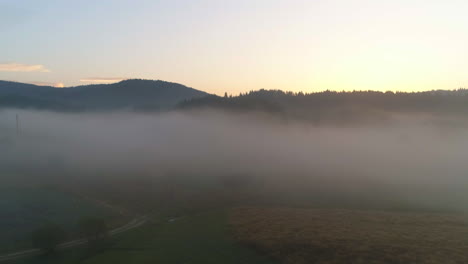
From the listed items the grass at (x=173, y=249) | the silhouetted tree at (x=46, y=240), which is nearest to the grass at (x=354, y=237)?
the grass at (x=173, y=249)

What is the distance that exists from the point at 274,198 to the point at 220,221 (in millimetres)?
39382

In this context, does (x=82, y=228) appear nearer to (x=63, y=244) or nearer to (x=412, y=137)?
(x=63, y=244)

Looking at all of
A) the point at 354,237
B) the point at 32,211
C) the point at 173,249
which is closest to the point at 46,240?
the point at 173,249

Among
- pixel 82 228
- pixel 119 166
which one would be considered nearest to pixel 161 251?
pixel 82 228

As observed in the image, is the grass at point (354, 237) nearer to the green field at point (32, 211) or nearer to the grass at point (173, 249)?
the grass at point (173, 249)

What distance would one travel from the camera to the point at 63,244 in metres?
64.0

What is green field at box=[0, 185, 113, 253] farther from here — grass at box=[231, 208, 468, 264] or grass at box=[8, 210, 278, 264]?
grass at box=[231, 208, 468, 264]

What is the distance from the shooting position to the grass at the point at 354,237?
1753 inches

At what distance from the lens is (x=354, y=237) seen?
173 feet

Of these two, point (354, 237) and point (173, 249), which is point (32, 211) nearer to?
point (173, 249)

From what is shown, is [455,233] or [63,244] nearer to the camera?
[455,233]

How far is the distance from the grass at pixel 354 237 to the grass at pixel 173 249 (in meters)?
2.40

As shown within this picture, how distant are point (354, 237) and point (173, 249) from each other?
22.2m

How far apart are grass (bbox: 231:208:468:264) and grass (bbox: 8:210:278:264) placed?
2.40m
